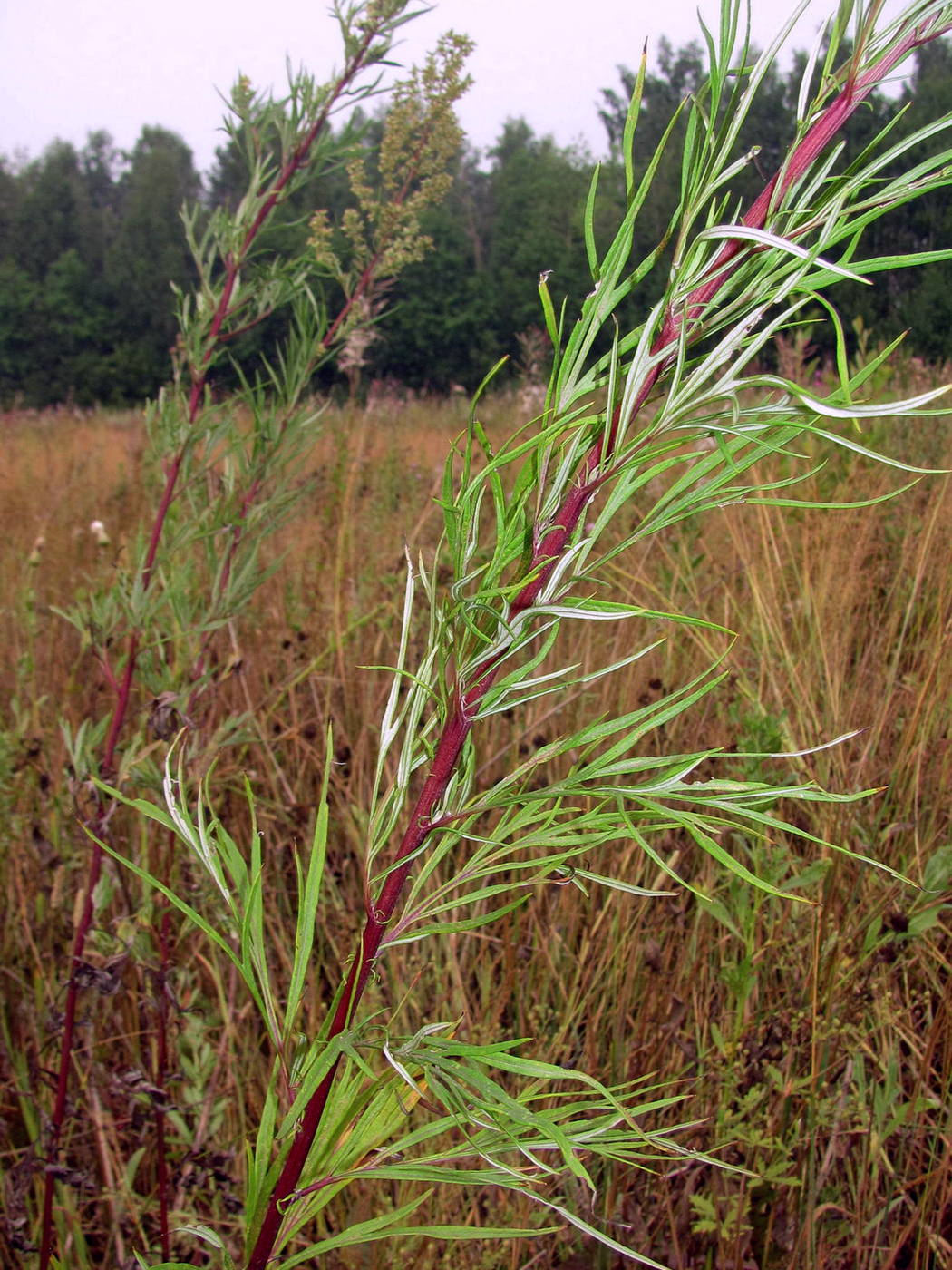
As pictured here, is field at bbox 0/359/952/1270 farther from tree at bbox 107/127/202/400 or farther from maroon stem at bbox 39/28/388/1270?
tree at bbox 107/127/202/400

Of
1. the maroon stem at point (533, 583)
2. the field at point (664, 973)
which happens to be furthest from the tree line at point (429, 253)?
the field at point (664, 973)

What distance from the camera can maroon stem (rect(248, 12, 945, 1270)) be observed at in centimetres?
43

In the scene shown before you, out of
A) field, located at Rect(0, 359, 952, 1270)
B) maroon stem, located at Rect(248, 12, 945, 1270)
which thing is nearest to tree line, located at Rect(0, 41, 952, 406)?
maroon stem, located at Rect(248, 12, 945, 1270)

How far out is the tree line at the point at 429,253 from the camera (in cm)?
695

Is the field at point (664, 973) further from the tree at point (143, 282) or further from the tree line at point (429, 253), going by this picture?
the tree at point (143, 282)

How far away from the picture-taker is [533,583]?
480mm

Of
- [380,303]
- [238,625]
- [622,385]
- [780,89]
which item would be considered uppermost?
[780,89]

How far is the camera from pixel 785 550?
232cm

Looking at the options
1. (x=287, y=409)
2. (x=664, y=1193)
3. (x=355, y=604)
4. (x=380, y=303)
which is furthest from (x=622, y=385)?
(x=355, y=604)

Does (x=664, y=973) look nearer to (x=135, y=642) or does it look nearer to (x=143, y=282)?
(x=135, y=642)

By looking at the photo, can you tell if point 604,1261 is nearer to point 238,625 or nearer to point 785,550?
point 785,550

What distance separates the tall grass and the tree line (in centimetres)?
12

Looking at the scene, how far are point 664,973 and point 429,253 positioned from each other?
12.9 ft

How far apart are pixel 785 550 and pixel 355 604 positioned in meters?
1.24
